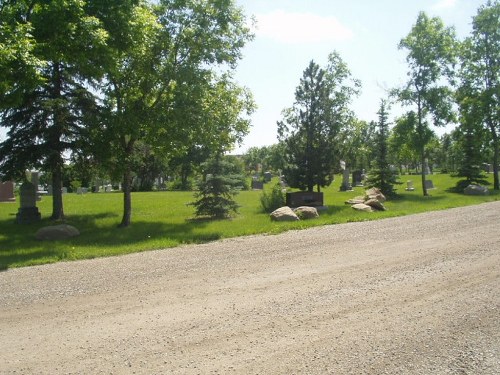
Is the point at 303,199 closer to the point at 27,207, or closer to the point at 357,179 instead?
the point at 27,207

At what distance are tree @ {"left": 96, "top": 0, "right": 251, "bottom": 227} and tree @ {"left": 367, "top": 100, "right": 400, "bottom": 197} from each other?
43.4 ft

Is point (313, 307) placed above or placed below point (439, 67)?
below

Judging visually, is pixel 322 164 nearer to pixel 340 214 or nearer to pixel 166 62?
pixel 340 214

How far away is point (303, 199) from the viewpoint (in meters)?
19.3

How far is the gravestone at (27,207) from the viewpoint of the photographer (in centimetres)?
1778

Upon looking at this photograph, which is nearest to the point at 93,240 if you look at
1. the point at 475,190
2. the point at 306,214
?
the point at 306,214

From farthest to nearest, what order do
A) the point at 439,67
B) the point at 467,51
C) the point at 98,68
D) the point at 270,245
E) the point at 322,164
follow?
1. the point at 467,51
2. the point at 439,67
3. the point at 322,164
4. the point at 98,68
5. the point at 270,245

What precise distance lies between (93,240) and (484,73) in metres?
31.8

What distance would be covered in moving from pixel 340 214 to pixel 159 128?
8.13 metres

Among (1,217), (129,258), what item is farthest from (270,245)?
(1,217)

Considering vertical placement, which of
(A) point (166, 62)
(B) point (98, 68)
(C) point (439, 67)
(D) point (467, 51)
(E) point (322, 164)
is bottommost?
(E) point (322, 164)

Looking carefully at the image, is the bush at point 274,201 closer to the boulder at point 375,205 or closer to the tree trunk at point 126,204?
the boulder at point 375,205

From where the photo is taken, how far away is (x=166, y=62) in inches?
646

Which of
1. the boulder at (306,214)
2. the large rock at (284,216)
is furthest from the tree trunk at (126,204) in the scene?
the boulder at (306,214)
